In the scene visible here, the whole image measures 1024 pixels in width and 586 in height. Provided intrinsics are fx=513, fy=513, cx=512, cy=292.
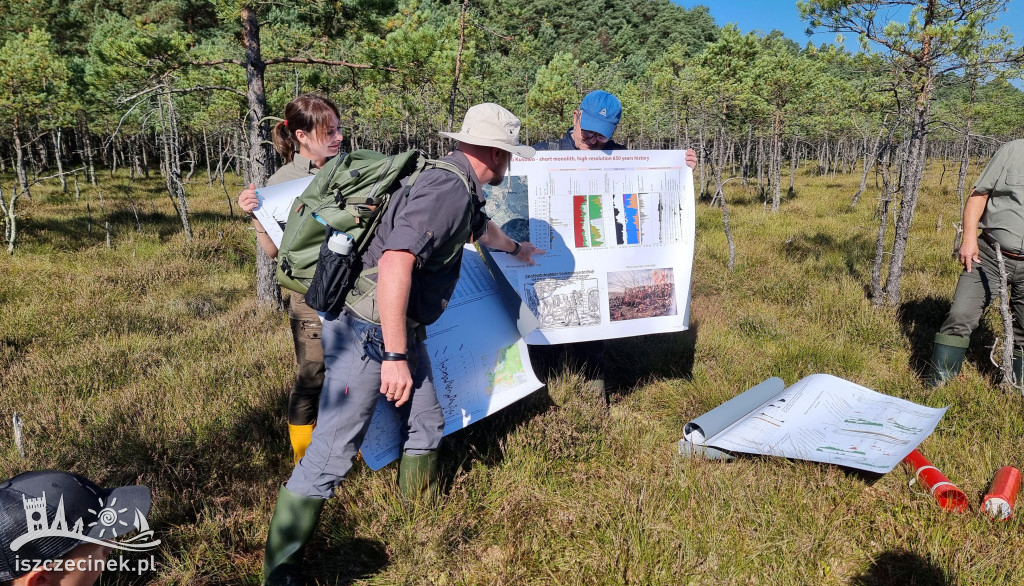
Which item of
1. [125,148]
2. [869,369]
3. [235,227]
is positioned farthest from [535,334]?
[125,148]

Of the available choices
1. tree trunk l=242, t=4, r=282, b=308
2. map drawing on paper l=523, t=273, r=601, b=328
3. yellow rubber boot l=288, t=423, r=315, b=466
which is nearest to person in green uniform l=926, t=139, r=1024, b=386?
map drawing on paper l=523, t=273, r=601, b=328

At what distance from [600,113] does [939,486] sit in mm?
2643

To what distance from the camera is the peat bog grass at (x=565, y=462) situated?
6.94ft

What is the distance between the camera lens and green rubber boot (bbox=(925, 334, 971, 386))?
352 cm

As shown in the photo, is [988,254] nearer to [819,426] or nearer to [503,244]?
[819,426]

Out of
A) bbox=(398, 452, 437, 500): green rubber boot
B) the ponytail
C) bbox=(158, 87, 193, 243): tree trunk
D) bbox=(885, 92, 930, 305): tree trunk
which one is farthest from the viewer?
bbox=(158, 87, 193, 243): tree trunk

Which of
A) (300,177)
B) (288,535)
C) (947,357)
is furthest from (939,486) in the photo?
(300,177)

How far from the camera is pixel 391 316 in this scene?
1.74 metres

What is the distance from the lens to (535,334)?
2834 millimetres

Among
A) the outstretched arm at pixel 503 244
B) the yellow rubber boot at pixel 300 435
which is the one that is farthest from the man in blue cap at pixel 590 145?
the yellow rubber boot at pixel 300 435

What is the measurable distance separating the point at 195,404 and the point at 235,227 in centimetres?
1005

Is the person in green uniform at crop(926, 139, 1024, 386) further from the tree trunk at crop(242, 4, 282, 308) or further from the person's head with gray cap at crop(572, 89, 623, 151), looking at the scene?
the tree trunk at crop(242, 4, 282, 308)

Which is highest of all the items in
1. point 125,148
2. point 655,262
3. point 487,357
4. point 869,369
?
point 125,148

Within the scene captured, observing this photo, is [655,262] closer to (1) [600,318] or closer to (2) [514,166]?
(1) [600,318]
